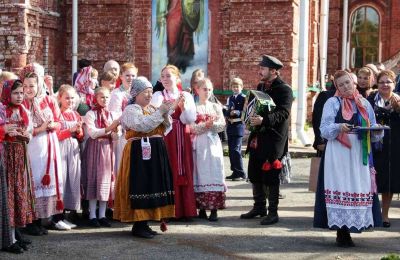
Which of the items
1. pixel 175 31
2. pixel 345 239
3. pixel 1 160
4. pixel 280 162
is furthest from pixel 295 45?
pixel 1 160

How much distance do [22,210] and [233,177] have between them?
19.4 feet

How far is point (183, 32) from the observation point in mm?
16672

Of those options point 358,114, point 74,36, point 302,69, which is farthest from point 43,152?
point 302,69

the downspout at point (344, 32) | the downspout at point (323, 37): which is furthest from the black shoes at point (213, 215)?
the downspout at point (344, 32)

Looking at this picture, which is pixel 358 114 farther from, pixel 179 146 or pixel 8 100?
pixel 8 100

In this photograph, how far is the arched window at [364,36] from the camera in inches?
1230

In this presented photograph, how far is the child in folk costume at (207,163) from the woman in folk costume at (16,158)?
2.28 meters

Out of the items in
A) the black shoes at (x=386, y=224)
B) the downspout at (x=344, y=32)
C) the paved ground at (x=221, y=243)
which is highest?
the downspout at (x=344, y=32)

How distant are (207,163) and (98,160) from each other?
52.1 inches

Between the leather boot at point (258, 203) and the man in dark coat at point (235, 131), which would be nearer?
the leather boot at point (258, 203)

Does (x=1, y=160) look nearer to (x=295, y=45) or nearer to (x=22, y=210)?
(x=22, y=210)

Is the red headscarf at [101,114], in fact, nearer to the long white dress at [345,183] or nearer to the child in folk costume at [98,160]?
the child in folk costume at [98,160]

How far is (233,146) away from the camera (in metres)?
12.5

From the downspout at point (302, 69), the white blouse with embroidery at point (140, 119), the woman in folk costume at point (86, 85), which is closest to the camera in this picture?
the white blouse with embroidery at point (140, 119)
